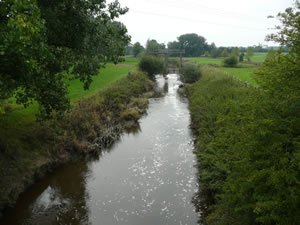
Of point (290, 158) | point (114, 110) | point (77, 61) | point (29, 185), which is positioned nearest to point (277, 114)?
point (290, 158)

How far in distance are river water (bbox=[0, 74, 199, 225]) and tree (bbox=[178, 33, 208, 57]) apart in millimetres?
160208

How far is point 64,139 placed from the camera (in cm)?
2238

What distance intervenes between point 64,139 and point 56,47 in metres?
6.75

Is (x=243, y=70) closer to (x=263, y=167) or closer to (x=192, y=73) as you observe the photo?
(x=192, y=73)

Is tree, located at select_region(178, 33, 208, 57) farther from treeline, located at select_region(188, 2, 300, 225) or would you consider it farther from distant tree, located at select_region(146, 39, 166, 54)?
treeline, located at select_region(188, 2, 300, 225)

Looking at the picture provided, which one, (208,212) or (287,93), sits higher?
(287,93)

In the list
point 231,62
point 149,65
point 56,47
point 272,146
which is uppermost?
point 56,47

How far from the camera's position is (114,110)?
109ft

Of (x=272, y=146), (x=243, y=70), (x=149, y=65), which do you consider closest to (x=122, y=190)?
(x=272, y=146)

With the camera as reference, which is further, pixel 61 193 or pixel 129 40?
pixel 129 40

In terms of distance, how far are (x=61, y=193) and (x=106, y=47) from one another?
7826 millimetres

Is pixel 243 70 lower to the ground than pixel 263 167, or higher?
lower

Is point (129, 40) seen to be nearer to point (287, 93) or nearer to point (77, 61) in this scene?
point (77, 61)

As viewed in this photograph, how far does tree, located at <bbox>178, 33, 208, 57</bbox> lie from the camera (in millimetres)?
182462
